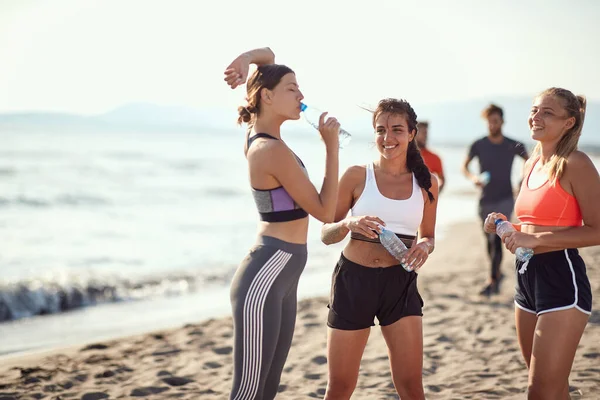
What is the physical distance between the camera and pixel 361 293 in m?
3.57

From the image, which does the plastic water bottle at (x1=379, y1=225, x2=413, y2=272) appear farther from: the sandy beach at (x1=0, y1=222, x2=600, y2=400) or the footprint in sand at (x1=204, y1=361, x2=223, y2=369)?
the footprint in sand at (x1=204, y1=361, x2=223, y2=369)

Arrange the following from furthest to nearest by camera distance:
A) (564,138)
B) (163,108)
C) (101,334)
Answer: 1. (163,108)
2. (101,334)
3. (564,138)

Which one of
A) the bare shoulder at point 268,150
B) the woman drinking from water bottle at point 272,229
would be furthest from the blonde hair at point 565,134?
the bare shoulder at point 268,150

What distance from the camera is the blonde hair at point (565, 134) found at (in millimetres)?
3451

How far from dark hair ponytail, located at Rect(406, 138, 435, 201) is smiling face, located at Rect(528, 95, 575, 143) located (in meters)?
0.62

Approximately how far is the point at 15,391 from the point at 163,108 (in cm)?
12738

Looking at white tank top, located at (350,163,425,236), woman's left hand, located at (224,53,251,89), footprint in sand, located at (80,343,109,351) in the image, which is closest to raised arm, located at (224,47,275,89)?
woman's left hand, located at (224,53,251,89)

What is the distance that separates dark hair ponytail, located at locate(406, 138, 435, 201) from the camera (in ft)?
12.2

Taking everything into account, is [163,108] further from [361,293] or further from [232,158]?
[361,293]

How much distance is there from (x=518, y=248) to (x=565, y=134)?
0.70 m

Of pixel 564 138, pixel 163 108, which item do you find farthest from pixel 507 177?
pixel 163 108

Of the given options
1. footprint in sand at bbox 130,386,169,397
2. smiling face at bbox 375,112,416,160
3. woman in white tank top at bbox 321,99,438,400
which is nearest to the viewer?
woman in white tank top at bbox 321,99,438,400

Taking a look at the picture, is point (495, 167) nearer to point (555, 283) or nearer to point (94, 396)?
point (555, 283)

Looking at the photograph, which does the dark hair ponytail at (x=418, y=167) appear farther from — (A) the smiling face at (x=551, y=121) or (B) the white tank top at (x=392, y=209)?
(A) the smiling face at (x=551, y=121)
